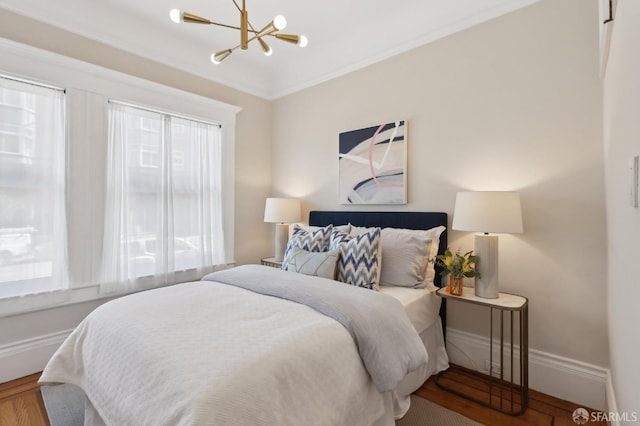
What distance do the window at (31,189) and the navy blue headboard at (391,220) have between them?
7.38 feet

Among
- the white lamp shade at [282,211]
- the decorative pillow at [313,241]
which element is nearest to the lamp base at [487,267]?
the decorative pillow at [313,241]

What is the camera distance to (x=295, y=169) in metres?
3.85

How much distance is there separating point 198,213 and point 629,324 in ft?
10.7

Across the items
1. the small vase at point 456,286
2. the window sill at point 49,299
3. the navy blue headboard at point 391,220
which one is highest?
the navy blue headboard at point 391,220

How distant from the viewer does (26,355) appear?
239cm

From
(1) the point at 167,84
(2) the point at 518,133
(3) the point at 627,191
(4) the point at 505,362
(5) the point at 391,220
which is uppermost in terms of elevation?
(1) the point at 167,84

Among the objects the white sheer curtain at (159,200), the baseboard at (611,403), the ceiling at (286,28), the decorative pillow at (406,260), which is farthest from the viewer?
the white sheer curtain at (159,200)

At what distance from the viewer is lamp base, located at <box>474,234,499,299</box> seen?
6.88ft

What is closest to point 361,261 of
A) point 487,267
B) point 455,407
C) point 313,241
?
point 313,241

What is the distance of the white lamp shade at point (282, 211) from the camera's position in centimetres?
349

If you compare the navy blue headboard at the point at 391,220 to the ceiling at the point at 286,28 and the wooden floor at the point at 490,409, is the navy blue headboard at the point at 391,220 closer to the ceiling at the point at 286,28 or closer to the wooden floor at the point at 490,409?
the wooden floor at the point at 490,409

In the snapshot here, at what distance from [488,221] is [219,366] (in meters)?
1.74

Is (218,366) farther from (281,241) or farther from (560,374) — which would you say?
(281,241)

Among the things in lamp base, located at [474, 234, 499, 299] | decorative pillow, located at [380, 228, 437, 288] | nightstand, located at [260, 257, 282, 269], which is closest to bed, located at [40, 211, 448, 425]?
decorative pillow, located at [380, 228, 437, 288]
